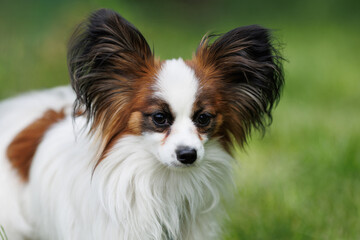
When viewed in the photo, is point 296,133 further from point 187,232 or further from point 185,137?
point 185,137

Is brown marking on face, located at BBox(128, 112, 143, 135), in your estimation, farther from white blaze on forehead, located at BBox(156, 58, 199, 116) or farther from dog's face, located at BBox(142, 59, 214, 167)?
white blaze on forehead, located at BBox(156, 58, 199, 116)

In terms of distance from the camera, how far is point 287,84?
856 centimetres

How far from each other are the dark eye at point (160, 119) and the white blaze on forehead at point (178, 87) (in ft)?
0.25

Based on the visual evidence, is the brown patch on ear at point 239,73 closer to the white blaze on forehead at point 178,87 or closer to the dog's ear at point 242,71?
the dog's ear at point 242,71

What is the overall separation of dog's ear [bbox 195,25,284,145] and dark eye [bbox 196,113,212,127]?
0.21 meters

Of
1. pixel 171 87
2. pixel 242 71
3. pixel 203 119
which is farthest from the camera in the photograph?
pixel 242 71

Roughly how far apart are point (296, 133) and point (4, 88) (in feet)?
12.4

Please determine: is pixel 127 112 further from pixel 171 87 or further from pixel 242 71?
pixel 242 71

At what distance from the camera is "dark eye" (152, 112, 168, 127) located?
10.0 feet

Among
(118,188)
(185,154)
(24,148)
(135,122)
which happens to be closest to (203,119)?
(185,154)

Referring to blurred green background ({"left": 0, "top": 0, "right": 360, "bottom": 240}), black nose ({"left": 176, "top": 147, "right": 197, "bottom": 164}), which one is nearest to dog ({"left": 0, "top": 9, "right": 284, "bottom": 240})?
black nose ({"left": 176, "top": 147, "right": 197, "bottom": 164})

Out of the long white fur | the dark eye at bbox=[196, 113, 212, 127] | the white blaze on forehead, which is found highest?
the white blaze on forehead

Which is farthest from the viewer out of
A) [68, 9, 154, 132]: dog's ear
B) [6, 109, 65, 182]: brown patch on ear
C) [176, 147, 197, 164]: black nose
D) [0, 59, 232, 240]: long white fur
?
[6, 109, 65, 182]: brown patch on ear

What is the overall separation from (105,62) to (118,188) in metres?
0.80
